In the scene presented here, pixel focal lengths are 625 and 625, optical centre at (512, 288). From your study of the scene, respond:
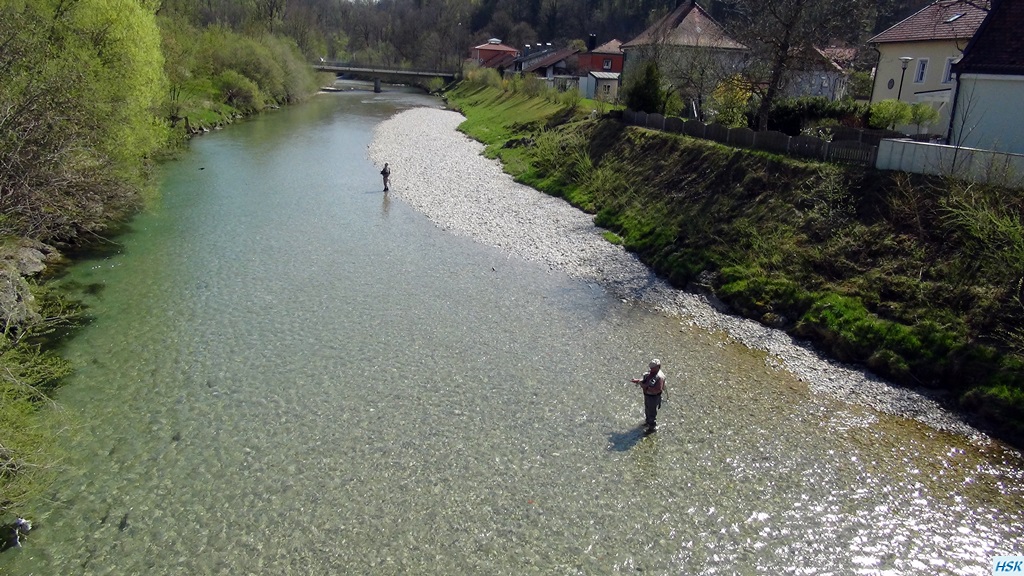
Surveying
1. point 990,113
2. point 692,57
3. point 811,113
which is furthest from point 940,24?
point 990,113

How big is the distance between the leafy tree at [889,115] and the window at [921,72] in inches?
324

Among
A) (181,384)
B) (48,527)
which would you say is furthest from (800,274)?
(48,527)

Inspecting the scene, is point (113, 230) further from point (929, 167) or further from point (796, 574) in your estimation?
point (929, 167)

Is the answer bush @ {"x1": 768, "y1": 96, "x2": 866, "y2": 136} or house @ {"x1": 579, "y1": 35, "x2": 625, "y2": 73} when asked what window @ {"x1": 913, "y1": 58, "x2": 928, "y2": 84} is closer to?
bush @ {"x1": 768, "y1": 96, "x2": 866, "y2": 136}

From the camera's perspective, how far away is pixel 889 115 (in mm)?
27562

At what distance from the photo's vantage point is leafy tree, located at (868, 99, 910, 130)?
2730 cm

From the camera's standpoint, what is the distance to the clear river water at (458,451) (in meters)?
10.1

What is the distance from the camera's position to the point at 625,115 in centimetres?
3847

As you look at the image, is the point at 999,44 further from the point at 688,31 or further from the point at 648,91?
the point at 688,31

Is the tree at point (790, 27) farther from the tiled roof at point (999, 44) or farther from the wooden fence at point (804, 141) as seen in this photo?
the tiled roof at point (999, 44)

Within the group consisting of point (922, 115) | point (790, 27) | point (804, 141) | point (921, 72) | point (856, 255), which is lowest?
point (856, 255)

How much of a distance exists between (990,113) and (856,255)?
27.6 ft

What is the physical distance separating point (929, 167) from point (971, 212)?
348 centimetres

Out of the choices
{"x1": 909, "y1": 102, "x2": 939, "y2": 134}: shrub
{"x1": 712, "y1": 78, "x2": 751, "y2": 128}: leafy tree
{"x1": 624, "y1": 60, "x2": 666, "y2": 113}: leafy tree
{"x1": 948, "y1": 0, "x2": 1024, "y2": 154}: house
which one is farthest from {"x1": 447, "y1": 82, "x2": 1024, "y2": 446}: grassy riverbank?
{"x1": 909, "y1": 102, "x2": 939, "y2": 134}: shrub
